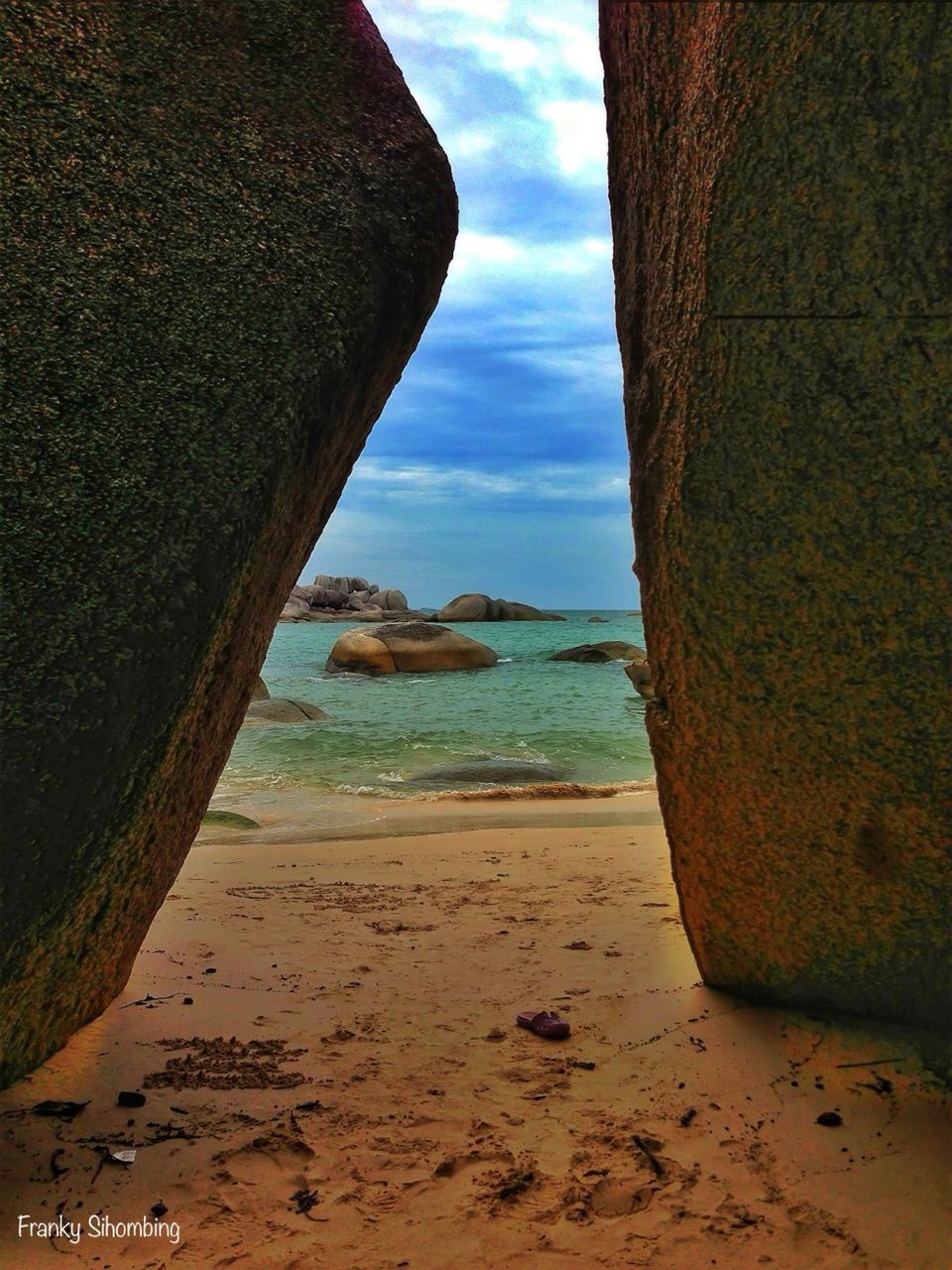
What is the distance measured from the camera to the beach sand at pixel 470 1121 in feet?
5.24

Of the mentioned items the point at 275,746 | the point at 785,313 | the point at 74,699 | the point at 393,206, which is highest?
the point at 393,206

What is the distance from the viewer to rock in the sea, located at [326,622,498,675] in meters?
20.1

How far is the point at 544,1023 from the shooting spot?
7.91 ft

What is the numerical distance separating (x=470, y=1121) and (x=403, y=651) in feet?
59.9

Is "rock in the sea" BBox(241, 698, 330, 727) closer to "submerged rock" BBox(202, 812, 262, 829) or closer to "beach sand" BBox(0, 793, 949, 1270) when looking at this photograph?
"submerged rock" BBox(202, 812, 262, 829)

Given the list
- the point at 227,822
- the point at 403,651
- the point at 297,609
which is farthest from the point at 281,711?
the point at 297,609

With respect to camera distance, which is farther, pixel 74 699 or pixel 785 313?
pixel 785 313

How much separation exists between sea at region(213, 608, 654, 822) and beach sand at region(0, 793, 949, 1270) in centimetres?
462

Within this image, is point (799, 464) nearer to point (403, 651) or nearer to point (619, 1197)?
point (619, 1197)

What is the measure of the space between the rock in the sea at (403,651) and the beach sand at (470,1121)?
1699 cm

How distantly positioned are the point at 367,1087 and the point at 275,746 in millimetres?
8860

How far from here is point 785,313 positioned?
1893 mm

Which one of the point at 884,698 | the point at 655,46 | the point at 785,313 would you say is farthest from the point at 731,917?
the point at 655,46

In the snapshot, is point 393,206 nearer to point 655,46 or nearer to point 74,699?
point 655,46
